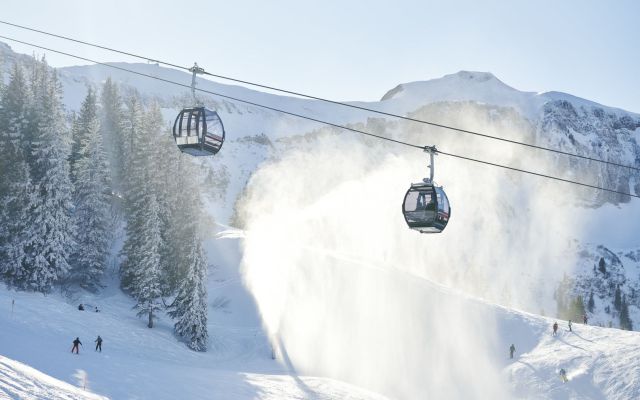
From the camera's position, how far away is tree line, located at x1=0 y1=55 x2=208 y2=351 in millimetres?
43000

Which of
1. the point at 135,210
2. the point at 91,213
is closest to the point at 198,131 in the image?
the point at 135,210

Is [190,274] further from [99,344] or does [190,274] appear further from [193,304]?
→ [99,344]

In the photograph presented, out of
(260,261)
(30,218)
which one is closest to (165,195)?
(30,218)

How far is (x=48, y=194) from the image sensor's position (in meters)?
44.1

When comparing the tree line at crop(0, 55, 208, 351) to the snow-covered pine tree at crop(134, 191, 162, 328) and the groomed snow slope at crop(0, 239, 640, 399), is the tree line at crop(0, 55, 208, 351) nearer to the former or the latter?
the snow-covered pine tree at crop(134, 191, 162, 328)

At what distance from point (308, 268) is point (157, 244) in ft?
66.5

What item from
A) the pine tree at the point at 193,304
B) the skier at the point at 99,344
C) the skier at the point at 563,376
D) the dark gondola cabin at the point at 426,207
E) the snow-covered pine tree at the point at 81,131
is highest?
the snow-covered pine tree at the point at 81,131

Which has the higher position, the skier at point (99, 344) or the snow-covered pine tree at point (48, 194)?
the snow-covered pine tree at point (48, 194)

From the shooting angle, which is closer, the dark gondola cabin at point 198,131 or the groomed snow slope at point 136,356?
the dark gondola cabin at point 198,131

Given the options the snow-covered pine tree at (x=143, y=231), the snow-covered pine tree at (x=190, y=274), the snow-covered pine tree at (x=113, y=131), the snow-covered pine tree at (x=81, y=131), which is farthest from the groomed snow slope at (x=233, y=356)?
the snow-covered pine tree at (x=113, y=131)

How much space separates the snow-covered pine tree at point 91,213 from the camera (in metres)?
49.2

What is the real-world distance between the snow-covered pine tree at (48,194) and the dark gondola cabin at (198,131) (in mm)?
26764

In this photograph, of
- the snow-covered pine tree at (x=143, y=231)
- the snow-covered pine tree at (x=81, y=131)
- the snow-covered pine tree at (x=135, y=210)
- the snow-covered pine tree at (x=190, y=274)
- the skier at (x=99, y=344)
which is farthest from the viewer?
the snow-covered pine tree at (x=81, y=131)

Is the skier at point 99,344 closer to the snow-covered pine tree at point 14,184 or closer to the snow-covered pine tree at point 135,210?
the snow-covered pine tree at point 14,184
